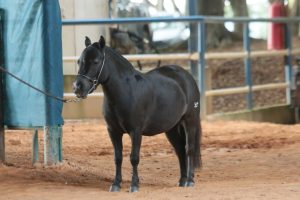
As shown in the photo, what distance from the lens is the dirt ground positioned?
8.77 m

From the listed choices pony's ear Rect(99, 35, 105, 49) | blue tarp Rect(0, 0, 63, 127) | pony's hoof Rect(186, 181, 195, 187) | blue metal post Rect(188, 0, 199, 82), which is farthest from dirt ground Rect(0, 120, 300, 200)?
pony's ear Rect(99, 35, 105, 49)

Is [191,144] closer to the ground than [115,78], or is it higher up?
closer to the ground

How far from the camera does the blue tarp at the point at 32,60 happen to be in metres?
10.2

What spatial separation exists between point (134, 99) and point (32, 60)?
6.00 feet

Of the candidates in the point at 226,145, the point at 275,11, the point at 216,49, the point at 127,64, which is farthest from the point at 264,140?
the point at 216,49

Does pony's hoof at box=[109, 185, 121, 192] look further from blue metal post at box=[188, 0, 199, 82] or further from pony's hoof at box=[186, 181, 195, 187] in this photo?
blue metal post at box=[188, 0, 199, 82]

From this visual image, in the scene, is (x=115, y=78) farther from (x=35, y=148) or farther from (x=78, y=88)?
(x=35, y=148)

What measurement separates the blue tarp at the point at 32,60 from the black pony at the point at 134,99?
1246 millimetres

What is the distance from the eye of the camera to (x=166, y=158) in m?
12.2

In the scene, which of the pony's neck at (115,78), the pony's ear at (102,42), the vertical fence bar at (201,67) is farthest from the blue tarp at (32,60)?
the vertical fence bar at (201,67)

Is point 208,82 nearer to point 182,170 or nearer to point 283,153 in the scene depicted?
point 283,153

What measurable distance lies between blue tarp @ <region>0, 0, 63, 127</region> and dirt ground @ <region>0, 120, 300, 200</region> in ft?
2.10

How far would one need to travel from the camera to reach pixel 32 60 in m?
10.3

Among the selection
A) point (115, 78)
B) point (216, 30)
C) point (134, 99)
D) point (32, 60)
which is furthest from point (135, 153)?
point (216, 30)
